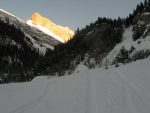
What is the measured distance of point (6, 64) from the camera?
388ft

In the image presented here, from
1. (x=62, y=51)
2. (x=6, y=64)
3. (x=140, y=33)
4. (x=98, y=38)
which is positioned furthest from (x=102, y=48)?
(x=6, y=64)

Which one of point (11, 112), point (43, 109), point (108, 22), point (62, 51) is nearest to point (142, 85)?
point (43, 109)

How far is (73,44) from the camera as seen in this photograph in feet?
339

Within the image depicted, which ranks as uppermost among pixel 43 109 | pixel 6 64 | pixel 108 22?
pixel 108 22

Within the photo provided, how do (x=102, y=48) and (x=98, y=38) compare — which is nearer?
(x=102, y=48)

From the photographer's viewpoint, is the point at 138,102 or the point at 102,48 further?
the point at 102,48

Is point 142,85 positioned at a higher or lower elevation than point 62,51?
lower

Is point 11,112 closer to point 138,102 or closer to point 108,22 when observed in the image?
point 138,102

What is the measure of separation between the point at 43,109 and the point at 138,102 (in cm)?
322

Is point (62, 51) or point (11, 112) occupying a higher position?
point (62, 51)

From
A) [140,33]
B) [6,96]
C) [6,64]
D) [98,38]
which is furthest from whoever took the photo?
[6,64]

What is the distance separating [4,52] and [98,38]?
51.8 meters

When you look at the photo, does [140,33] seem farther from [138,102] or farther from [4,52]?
[4,52]

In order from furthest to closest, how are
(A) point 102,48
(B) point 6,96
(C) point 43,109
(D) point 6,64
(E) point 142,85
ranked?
(D) point 6,64 < (A) point 102,48 < (E) point 142,85 < (B) point 6,96 < (C) point 43,109
